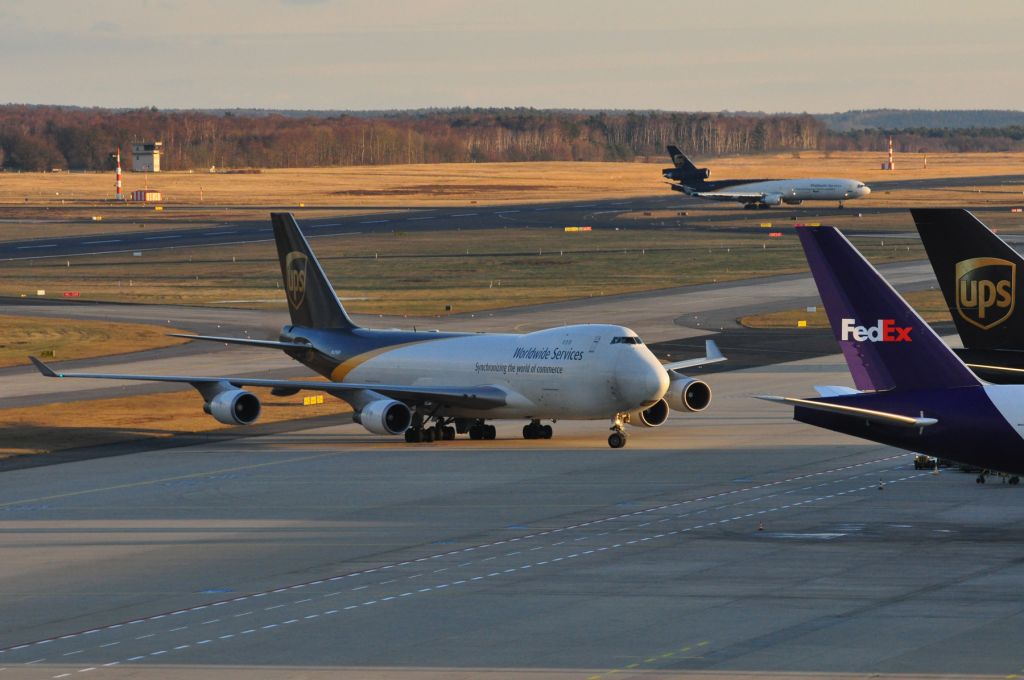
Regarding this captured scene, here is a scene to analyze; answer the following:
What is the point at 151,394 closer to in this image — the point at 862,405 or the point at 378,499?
the point at 378,499

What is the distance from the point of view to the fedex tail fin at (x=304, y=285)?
216ft

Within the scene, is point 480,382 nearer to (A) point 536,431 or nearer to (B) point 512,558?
(A) point 536,431

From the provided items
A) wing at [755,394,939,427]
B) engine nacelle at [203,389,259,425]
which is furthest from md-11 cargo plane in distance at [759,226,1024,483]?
engine nacelle at [203,389,259,425]

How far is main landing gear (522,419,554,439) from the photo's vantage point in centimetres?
6106

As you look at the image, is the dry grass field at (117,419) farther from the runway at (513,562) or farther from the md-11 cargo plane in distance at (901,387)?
the md-11 cargo plane in distance at (901,387)

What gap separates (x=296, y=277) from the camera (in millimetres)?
66812

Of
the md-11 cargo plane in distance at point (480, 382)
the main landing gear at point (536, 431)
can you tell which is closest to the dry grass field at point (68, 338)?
the md-11 cargo plane in distance at point (480, 382)

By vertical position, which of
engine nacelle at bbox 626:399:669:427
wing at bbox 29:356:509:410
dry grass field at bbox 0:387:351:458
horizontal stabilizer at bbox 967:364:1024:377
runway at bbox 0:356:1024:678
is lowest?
runway at bbox 0:356:1024:678

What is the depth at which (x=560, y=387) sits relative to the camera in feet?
191

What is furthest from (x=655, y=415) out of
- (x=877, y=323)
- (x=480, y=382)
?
(x=877, y=323)

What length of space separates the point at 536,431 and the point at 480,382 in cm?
271

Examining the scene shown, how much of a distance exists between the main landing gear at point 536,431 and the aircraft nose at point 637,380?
15.4 ft

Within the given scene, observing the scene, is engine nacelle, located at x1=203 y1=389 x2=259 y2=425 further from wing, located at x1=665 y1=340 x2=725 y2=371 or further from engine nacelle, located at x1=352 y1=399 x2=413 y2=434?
wing, located at x1=665 y1=340 x2=725 y2=371

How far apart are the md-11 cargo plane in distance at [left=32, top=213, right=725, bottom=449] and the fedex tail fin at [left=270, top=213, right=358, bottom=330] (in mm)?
500
